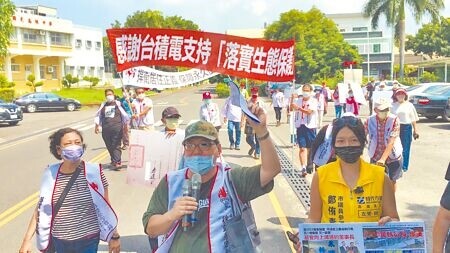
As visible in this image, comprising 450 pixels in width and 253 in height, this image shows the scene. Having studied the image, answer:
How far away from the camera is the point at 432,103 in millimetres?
19547

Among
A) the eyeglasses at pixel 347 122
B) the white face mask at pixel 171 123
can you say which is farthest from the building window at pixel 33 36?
the eyeglasses at pixel 347 122

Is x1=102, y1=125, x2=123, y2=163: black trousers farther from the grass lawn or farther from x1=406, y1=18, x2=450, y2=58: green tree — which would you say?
x1=406, y1=18, x2=450, y2=58: green tree

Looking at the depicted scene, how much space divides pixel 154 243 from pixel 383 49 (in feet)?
238

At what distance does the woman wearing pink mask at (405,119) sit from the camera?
944 centimetres

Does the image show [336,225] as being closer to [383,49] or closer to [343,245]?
[343,245]

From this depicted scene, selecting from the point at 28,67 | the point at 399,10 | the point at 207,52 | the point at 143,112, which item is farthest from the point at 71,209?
the point at 28,67

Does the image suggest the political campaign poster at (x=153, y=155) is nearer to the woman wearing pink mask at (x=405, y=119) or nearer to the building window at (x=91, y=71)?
the woman wearing pink mask at (x=405, y=119)

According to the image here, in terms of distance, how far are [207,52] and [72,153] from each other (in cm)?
150

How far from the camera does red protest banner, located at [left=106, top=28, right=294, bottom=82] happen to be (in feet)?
14.6

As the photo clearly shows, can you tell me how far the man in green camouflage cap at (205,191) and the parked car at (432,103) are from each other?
60.0 ft

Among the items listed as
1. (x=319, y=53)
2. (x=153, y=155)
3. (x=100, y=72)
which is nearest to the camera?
(x=153, y=155)

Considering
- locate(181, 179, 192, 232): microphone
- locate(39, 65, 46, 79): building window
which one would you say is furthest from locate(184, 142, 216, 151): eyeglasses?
locate(39, 65, 46, 79): building window

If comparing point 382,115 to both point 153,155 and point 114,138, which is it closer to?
point 153,155

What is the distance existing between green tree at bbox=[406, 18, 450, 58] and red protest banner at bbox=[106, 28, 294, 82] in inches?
2694
